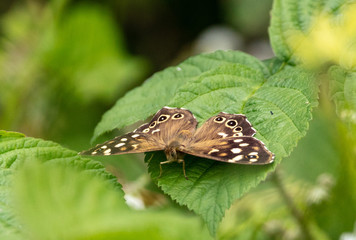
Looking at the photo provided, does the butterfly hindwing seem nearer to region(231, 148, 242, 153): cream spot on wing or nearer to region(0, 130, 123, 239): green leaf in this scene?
region(231, 148, 242, 153): cream spot on wing

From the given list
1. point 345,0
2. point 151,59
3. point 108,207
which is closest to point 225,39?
point 151,59

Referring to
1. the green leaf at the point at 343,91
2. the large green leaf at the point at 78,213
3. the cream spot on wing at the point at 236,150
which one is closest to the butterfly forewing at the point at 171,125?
the cream spot on wing at the point at 236,150

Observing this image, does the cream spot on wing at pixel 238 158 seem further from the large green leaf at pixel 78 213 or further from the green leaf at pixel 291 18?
the large green leaf at pixel 78 213

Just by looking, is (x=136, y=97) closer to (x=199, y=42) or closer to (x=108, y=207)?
(x=108, y=207)

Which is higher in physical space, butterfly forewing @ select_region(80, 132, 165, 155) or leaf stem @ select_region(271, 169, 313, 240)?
butterfly forewing @ select_region(80, 132, 165, 155)

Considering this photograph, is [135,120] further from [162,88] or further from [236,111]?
[236,111]

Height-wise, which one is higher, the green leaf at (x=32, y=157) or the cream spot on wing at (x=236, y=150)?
the green leaf at (x=32, y=157)

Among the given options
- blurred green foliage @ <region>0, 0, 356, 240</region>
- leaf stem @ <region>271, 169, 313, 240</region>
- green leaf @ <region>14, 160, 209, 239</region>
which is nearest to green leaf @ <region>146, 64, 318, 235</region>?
blurred green foliage @ <region>0, 0, 356, 240</region>

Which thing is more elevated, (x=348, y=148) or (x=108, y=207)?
(x=108, y=207)
